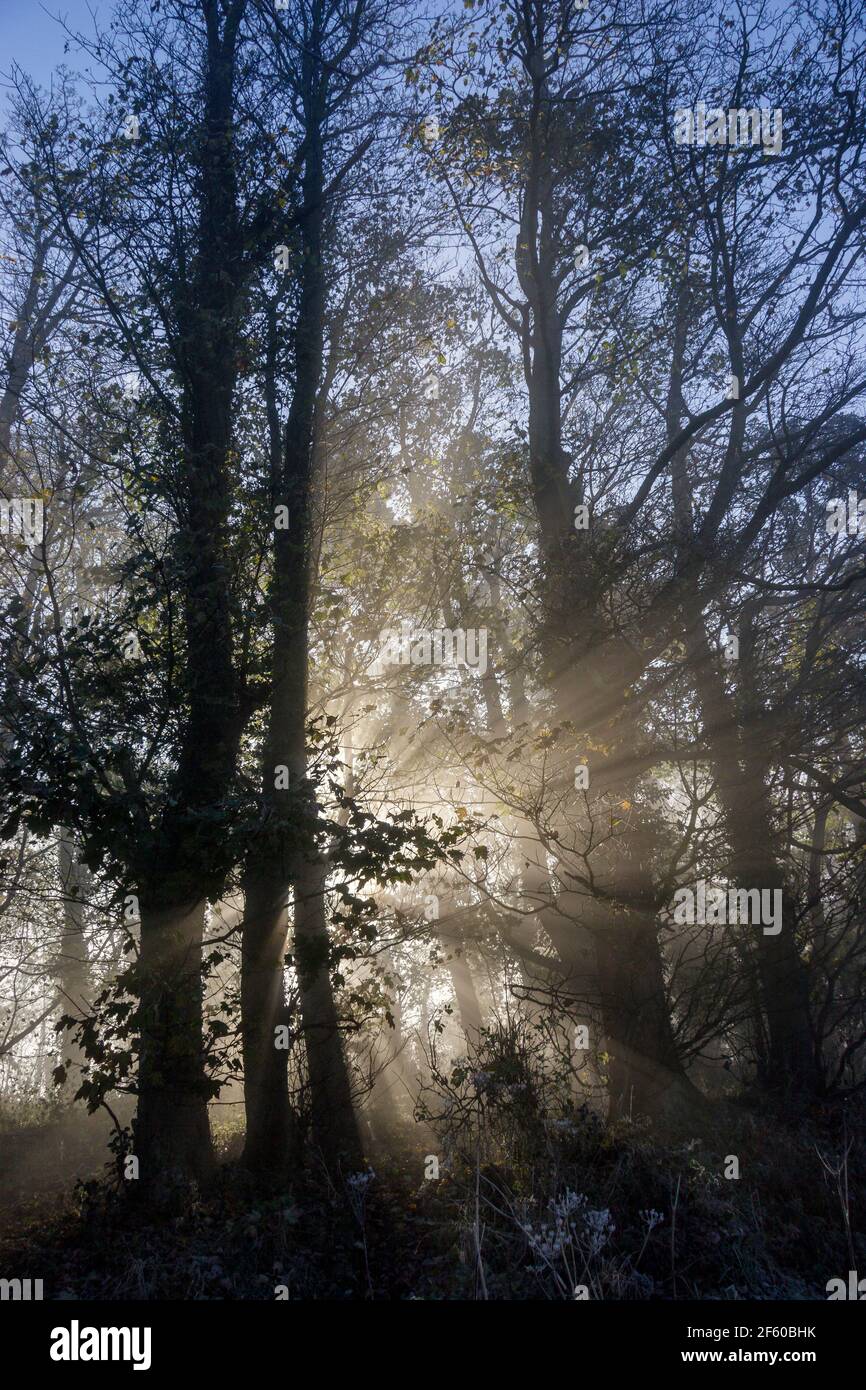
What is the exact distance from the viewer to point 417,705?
491 inches

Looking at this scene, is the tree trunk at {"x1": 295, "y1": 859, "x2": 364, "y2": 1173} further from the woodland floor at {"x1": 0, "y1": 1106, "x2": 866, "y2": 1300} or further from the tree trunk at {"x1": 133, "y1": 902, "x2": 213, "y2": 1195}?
the tree trunk at {"x1": 133, "y1": 902, "x2": 213, "y2": 1195}

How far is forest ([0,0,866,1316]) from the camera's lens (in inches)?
246

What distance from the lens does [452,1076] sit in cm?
726

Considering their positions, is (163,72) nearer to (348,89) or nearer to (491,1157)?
(348,89)

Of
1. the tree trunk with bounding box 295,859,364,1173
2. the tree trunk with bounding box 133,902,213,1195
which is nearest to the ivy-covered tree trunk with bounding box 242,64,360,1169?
the tree trunk with bounding box 295,859,364,1173

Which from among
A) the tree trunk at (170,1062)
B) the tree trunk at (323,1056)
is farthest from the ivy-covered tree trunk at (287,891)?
the tree trunk at (170,1062)

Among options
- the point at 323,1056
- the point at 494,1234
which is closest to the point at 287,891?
the point at 323,1056

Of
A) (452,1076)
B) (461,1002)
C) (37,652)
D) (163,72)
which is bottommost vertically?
(461,1002)

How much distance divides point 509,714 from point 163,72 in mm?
9412

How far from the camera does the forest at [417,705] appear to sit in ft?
20.5

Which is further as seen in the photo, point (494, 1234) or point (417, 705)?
point (417, 705)

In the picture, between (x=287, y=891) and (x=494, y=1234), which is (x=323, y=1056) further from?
(x=494, y=1234)

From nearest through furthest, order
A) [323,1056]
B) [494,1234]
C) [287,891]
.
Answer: [494,1234] < [287,891] < [323,1056]
